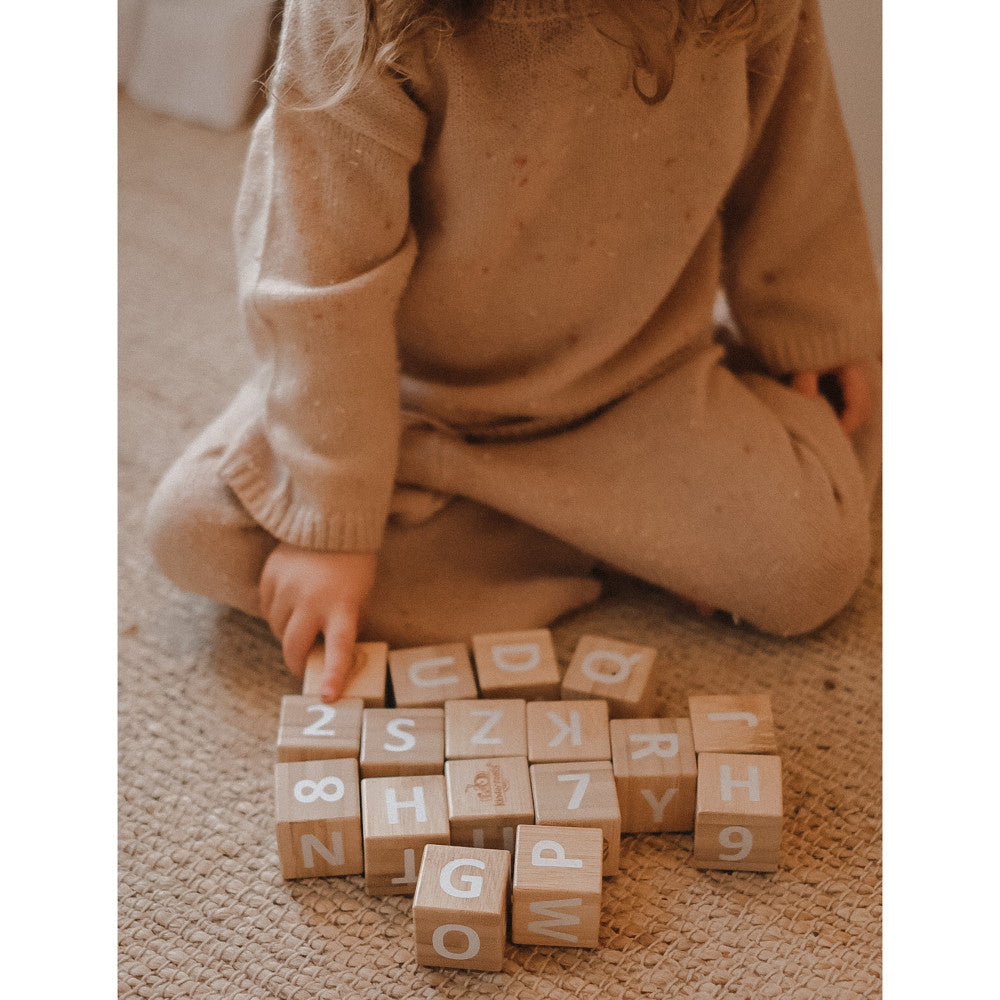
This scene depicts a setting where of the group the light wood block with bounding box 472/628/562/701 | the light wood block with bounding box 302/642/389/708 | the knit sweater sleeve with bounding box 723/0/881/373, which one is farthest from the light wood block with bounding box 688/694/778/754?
the knit sweater sleeve with bounding box 723/0/881/373

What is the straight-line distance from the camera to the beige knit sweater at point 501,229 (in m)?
0.73

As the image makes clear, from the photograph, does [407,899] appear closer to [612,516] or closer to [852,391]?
[612,516]

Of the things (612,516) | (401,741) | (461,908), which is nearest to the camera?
(461,908)

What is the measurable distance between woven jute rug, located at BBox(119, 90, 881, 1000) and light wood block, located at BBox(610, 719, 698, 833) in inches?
0.6

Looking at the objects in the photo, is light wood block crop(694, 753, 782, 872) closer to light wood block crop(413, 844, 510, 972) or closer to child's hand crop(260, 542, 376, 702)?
light wood block crop(413, 844, 510, 972)

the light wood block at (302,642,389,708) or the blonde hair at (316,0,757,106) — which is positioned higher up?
the blonde hair at (316,0,757,106)

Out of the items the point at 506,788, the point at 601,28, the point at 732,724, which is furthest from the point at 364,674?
the point at 601,28

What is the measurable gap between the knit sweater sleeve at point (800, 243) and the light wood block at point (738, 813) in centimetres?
40

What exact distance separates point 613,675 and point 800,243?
41 centimetres

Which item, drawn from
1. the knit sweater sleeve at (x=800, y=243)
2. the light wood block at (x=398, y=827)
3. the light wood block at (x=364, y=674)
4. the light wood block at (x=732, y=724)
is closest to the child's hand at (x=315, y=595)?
the light wood block at (x=364, y=674)

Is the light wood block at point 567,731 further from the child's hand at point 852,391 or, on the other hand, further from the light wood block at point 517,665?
the child's hand at point 852,391

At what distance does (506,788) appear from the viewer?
0.71 m

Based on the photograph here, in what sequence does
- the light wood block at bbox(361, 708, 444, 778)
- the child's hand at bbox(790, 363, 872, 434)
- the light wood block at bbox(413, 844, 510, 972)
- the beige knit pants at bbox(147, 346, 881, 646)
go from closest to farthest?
the light wood block at bbox(413, 844, 510, 972) → the light wood block at bbox(361, 708, 444, 778) → the beige knit pants at bbox(147, 346, 881, 646) → the child's hand at bbox(790, 363, 872, 434)

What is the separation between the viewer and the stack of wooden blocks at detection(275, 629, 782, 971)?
2.10ft
